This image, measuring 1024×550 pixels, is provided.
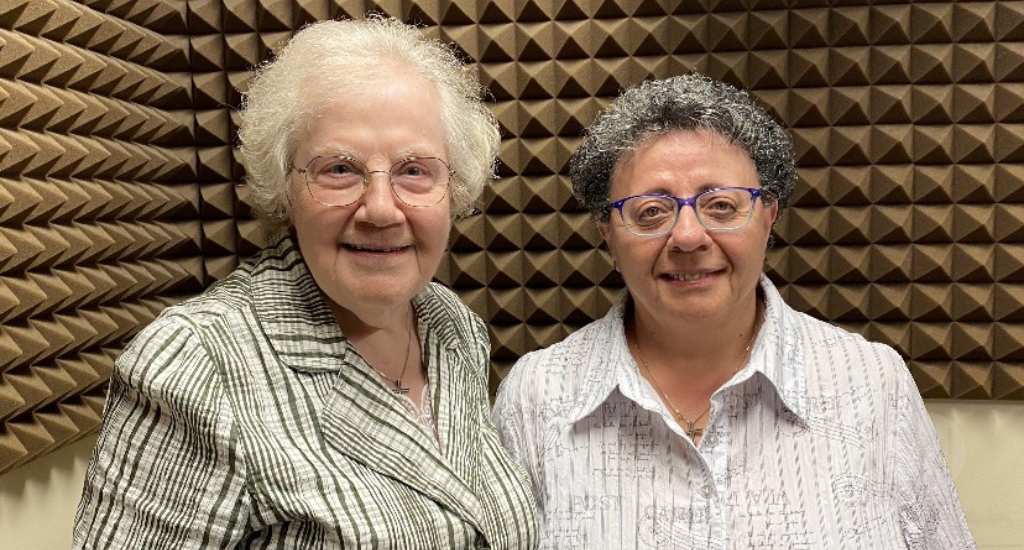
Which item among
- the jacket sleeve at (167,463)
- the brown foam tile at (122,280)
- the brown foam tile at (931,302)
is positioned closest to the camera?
the jacket sleeve at (167,463)

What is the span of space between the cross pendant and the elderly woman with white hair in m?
0.31

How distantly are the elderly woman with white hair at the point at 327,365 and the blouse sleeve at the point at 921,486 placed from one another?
2.15ft

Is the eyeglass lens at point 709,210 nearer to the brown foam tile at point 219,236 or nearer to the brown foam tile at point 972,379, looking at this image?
the brown foam tile at point 972,379

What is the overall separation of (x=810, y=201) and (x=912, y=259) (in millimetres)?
309

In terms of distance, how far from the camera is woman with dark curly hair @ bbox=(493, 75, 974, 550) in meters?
1.48

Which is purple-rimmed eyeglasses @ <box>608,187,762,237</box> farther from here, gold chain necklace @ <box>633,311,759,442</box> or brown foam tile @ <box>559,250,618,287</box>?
brown foam tile @ <box>559,250,618,287</box>

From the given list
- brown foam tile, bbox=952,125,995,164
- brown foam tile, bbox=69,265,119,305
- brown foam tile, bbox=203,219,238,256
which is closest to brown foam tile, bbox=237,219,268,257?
brown foam tile, bbox=203,219,238,256

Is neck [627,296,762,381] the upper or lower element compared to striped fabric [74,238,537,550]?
upper

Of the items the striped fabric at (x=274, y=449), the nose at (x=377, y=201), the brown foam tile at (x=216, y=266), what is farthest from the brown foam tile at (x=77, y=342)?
the nose at (x=377, y=201)

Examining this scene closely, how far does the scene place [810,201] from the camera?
238 centimetres

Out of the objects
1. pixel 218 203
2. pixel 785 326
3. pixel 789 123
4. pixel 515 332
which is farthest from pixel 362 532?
pixel 789 123

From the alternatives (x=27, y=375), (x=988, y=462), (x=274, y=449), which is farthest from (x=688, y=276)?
(x=988, y=462)

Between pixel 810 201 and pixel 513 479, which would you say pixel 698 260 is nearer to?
pixel 513 479

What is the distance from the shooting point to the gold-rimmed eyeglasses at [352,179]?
133 cm
